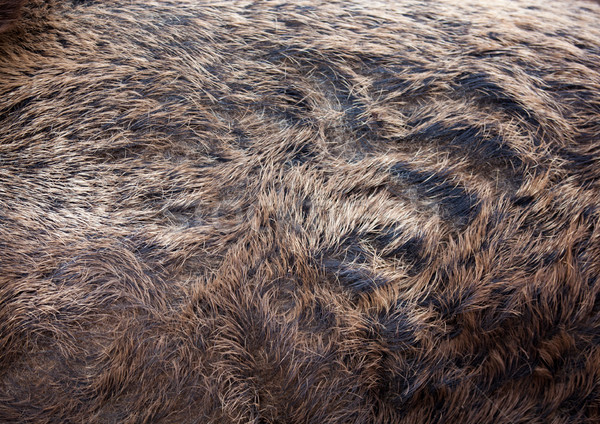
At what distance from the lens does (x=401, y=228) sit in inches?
49.4

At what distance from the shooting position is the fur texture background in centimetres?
117

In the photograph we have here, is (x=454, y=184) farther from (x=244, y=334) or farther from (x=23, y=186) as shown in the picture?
(x=23, y=186)

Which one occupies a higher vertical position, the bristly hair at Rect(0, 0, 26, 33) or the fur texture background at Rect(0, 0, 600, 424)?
the bristly hair at Rect(0, 0, 26, 33)

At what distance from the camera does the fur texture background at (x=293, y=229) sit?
3.85ft

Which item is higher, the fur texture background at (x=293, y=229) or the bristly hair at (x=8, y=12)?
the bristly hair at (x=8, y=12)

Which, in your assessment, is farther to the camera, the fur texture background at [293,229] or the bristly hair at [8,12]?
the bristly hair at [8,12]

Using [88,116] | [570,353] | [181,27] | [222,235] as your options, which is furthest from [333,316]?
[181,27]

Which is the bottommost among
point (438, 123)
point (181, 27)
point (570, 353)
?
point (570, 353)

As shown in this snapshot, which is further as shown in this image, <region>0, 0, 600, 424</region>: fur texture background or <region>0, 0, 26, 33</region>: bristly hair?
<region>0, 0, 26, 33</region>: bristly hair

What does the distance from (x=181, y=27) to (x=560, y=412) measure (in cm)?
157

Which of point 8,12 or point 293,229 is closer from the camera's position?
point 293,229

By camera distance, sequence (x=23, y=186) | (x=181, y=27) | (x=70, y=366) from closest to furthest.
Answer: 1. (x=70, y=366)
2. (x=23, y=186)
3. (x=181, y=27)

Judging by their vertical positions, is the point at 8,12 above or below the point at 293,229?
above

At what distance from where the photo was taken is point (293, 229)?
1.25 metres
